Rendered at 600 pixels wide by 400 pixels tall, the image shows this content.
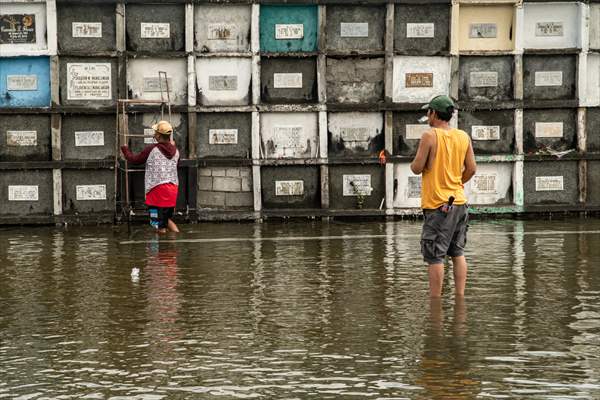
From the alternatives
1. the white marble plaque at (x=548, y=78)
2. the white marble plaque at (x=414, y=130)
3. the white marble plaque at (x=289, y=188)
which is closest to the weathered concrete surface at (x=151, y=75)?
the white marble plaque at (x=289, y=188)

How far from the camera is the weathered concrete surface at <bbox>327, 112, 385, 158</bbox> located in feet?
56.1

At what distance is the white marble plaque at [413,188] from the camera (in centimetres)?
1723

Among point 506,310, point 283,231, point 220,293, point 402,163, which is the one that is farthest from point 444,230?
point 402,163

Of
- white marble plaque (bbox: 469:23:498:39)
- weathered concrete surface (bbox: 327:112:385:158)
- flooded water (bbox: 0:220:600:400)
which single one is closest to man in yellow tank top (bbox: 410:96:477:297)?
flooded water (bbox: 0:220:600:400)

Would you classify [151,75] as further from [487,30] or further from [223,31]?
[487,30]

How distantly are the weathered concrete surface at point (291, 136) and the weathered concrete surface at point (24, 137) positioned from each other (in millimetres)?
2949

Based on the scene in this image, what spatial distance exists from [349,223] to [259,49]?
8.72ft

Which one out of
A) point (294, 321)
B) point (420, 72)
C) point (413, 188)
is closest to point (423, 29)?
point (420, 72)

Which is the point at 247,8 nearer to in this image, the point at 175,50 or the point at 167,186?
the point at 175,50

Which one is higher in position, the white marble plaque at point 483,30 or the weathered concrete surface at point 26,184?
the white marble plaque at point 483,30

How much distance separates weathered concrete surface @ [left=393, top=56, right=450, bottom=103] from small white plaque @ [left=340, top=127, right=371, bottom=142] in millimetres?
602

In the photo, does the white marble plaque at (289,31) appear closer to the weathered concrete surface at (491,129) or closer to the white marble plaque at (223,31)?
the white marble plaque at (223,31)

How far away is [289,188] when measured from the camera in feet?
56.0

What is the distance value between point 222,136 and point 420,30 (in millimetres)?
3109
